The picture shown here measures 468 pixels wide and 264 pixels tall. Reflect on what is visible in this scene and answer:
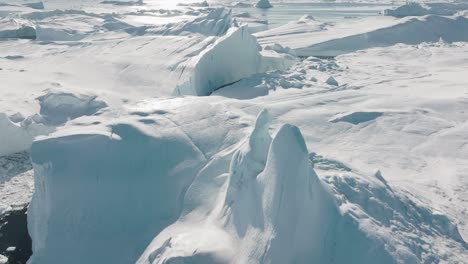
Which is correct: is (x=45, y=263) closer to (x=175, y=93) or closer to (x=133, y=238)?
(x=133, y=238)

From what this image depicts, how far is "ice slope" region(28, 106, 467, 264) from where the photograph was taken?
3.61 metres

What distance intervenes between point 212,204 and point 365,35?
12.2m

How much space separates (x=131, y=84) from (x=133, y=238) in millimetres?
5278

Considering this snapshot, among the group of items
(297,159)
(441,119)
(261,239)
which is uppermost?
(297,159)

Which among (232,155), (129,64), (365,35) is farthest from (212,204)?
(365,35)

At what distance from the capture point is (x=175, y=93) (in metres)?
8.28

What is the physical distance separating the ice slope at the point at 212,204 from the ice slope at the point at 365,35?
30.6ft

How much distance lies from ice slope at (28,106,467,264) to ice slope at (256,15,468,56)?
932 cm

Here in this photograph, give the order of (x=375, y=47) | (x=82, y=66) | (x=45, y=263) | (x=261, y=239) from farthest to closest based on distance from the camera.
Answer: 1. (x=375, y=47)
2. (x=82, y=66)
3. (x=45, y=263)
4. (x=261, y=239)

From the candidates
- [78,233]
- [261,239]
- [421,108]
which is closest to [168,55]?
[421,108]

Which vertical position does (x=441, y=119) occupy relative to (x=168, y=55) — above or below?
below

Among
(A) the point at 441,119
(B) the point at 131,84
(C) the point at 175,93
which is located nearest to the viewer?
(A) the point at 441,119

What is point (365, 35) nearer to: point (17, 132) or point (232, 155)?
point (232, 155)

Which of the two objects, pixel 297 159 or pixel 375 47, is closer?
pixel 297 159
